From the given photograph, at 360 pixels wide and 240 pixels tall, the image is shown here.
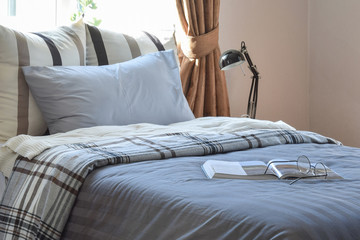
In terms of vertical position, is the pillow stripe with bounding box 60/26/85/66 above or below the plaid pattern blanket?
above

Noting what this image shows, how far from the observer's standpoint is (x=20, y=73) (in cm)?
235

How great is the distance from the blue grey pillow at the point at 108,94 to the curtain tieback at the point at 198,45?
0.57 metres

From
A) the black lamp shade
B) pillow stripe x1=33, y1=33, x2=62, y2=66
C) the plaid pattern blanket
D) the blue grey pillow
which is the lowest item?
the plaid pattern blanket

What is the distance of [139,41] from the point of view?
285cm

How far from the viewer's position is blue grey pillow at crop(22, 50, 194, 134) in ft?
7.61

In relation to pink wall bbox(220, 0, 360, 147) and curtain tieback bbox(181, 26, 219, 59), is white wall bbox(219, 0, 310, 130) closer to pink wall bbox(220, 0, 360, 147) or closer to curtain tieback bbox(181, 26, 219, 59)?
pink wall bbox(220, 0, 360, 147)

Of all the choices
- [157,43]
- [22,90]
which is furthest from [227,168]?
[157,43]

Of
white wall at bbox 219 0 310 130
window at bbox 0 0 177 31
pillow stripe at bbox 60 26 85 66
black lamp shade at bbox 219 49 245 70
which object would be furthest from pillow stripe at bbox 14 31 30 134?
white wall at bbox 219 0 310 130

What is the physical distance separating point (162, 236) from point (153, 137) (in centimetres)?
74

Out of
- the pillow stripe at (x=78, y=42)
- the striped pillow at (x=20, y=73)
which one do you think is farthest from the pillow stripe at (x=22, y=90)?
the pillow stripe at (x=78, y=42)

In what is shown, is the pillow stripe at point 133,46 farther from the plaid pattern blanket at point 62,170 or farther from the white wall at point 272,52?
the white wall at point 272,52

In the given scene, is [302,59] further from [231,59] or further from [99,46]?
[99,46]

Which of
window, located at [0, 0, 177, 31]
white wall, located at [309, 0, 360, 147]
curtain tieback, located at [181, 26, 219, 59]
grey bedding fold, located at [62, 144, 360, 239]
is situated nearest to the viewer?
grey bedding fold, located at [62, 144, 360, 239]

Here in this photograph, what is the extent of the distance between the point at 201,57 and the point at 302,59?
1168 millimetres
